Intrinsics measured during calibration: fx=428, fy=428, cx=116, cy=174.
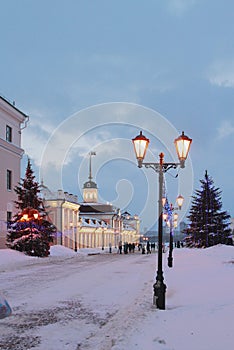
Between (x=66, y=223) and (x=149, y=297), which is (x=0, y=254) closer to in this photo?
(x=149, y=297)

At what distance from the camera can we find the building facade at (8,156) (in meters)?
36.7

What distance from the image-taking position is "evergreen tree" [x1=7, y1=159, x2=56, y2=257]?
33781mm

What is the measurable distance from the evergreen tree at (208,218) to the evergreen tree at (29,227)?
19140mm

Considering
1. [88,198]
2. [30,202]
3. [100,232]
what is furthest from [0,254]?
[88,198]

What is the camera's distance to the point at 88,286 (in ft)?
48.3

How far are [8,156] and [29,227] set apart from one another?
7.65 m

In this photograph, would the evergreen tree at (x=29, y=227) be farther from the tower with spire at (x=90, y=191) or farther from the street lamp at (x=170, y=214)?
the tower with spire at (x=90, y=191)

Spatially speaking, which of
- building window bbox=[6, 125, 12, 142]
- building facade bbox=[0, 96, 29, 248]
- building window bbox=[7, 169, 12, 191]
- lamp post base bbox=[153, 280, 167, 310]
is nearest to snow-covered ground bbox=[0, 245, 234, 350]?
lamp post base bbox=[153, 280, 167, 310]

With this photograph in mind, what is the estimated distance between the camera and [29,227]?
3412 cm

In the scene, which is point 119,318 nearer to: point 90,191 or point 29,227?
point 29,227

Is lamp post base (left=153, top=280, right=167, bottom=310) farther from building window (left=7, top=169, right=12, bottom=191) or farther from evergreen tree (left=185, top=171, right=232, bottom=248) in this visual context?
evergreen tree (left=185, top=171, right=232, bottom=248)

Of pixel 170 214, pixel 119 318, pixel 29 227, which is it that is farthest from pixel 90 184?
pixel 119 318

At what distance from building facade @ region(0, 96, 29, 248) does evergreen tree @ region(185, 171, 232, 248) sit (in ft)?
65.0

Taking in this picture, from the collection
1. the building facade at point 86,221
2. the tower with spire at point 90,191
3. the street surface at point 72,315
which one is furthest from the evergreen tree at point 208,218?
the tower with spire at point 90,191
